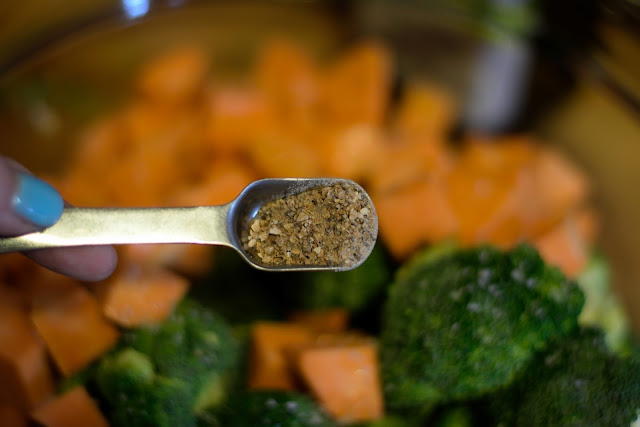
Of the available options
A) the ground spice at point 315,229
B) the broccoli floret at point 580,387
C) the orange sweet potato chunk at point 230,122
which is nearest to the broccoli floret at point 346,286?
the ground spice at point 315,229

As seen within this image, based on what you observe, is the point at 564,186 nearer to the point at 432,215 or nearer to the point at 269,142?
the point at 432,215

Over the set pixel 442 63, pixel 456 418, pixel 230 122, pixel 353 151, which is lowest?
pixel 456 418

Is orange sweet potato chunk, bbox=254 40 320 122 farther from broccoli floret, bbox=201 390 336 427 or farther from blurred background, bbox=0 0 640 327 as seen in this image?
broccoli floret, bbox=201 390 336 427

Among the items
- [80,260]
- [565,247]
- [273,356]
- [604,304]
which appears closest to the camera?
[80,260]

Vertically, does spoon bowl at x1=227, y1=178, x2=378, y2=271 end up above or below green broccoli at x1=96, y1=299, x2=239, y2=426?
above

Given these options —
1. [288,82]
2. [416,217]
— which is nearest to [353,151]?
[416,217]

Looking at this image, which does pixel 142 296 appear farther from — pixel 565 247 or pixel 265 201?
pixel 565 247

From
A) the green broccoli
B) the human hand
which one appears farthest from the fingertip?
the green broccoli
